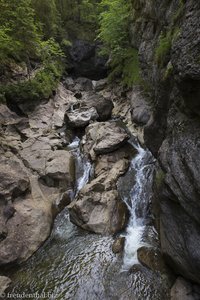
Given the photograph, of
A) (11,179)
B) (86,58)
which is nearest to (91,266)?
(11,179)

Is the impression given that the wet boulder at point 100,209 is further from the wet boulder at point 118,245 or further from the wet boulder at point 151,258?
the wet boulder at point 151,258

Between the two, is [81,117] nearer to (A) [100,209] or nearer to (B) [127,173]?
(B) [127,173]

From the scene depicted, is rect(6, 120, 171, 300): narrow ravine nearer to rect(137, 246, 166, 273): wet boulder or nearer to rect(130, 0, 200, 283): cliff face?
rect(137, 246, 166, 273): wet boulder

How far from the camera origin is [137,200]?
1286cm

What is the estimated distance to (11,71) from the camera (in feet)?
77.3

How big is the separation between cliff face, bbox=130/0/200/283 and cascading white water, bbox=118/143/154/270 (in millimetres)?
1787

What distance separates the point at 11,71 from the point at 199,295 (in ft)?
74.5

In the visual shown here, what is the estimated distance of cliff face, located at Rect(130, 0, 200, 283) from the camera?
5939 millimetres

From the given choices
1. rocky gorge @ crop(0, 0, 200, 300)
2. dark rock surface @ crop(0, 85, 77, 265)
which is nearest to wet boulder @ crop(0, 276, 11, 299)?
rocky gorge @ crop(0, 0, 200, 300)

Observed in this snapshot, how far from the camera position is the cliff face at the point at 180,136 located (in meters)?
5.94

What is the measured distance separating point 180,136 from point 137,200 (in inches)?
257

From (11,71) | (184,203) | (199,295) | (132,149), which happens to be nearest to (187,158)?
(184,203)

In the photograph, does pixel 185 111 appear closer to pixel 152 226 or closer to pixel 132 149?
pixel 152 226

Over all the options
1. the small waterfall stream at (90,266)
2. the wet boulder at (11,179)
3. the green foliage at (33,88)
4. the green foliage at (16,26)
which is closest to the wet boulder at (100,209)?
the small waterfall stream at (90,266)
